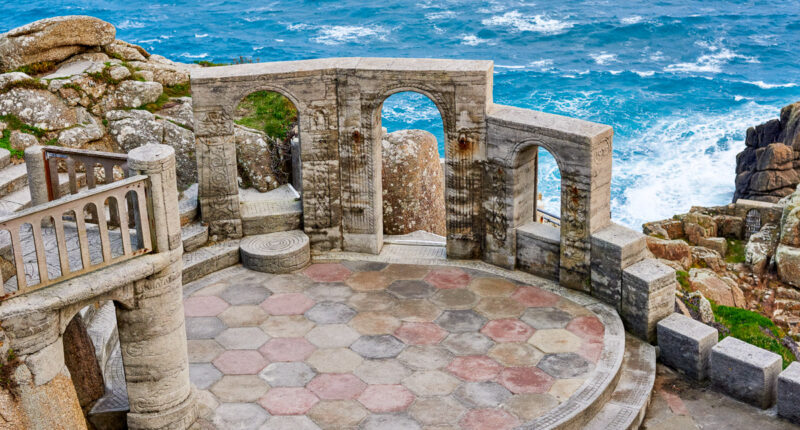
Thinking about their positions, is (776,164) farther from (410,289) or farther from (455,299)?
(410,289)

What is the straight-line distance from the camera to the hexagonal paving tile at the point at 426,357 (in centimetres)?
1195

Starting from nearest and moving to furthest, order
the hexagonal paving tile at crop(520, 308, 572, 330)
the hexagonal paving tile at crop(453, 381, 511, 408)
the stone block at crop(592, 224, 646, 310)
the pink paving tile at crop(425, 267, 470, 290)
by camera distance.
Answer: the hexagonal paving tile at crop(453, 381, 511, 408)
the hexagonal paving tile at crop(520, 308, 572, 330)
the stone block at crop(592, 224, 646, 310)
the pink paving tile at crop(425, 267, 470, 290)

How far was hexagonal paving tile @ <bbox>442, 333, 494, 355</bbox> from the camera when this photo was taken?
12.3 meters

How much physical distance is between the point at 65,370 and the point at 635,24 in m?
53.3

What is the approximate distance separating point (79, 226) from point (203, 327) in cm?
407

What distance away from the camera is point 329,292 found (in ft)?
46.0

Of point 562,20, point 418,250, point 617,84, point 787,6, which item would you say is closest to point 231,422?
point 418,250

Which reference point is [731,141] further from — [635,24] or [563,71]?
[635,24]

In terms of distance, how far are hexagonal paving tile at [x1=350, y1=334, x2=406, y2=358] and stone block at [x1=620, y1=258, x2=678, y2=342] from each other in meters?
3.36

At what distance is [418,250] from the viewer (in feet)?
50.6

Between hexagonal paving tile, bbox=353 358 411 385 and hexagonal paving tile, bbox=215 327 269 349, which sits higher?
hexagonal paving tile, bbox=215 327 269 349

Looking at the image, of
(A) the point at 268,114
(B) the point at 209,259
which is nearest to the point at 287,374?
(B) the point at 209,259

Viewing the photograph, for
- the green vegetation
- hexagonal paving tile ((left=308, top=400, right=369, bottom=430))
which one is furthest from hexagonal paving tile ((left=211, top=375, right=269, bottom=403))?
the green vegetation

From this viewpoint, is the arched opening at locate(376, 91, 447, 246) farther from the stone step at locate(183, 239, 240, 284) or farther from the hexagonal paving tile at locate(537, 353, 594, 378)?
the hexagonal paving tile at locate(537, 353, 594, 378)
